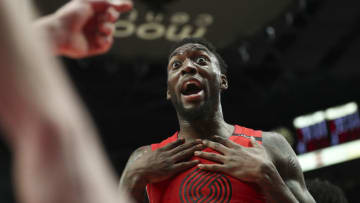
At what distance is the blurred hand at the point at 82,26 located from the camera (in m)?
0.97

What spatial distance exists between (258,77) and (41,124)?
10.6m

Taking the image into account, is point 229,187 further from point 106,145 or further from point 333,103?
point 106,145

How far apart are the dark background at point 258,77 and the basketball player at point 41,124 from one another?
7.10m

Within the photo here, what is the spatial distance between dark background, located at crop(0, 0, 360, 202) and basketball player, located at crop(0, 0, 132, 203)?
7103 millimetres

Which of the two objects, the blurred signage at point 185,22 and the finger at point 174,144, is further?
the blurred signage at point 185,22

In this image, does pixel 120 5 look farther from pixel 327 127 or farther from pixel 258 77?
pixel 258 77

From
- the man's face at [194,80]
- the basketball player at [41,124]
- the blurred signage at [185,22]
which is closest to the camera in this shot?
the basketball player at [41,124]

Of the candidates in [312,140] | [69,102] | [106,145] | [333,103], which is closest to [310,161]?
[312,140]

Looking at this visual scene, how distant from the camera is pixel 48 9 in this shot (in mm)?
7410

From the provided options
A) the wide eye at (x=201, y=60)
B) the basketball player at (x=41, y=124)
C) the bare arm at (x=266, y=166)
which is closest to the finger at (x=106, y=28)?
the basketball player at (x=41, y=124)

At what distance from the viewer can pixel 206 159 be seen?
264cm

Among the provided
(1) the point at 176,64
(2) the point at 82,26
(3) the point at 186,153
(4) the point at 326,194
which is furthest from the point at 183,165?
(2) the point at 82,26

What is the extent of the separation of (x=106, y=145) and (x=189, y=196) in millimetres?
9402

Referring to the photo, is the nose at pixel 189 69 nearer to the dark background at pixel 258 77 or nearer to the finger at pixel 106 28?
the finger at pixel 106 28
